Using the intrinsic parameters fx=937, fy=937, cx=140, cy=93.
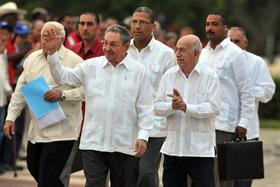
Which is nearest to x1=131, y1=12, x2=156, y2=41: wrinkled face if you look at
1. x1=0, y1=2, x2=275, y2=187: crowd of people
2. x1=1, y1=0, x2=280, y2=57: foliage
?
x1=0, y1=2, x2=275, y2=187: crowd of people

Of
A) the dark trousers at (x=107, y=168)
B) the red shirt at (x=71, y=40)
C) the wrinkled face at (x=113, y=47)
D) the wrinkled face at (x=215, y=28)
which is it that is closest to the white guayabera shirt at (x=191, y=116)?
the dark trousers at (x=107, y=168)

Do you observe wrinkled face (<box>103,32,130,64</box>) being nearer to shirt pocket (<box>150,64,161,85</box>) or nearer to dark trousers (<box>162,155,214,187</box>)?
dark trousers (<box>162,155,214,187</box>)

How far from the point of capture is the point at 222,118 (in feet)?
32.1

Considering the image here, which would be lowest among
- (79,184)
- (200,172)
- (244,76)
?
(79,184)

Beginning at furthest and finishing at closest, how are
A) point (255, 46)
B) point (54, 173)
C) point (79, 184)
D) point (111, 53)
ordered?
1. point (255, 46)
2. point (79, 184)
3. point (54, 173)
4. point (111, 53)

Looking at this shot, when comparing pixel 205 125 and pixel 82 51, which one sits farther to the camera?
pixel 82 51

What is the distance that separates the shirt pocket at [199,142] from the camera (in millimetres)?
8586

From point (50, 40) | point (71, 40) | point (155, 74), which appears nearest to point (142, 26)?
point (155, 74)

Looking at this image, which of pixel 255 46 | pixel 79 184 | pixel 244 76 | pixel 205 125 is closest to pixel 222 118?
pixel 244 76

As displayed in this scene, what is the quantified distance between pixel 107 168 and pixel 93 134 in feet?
1.20

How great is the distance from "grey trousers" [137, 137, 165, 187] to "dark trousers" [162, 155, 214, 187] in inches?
37.9

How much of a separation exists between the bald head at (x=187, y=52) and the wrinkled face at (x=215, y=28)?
3.75ft

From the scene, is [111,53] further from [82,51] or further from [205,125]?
[82,51]

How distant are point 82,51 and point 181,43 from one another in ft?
6.89
